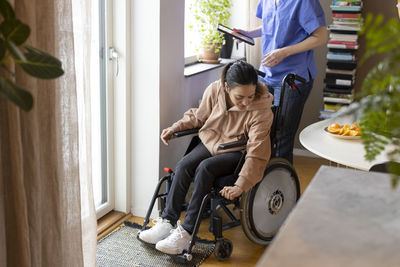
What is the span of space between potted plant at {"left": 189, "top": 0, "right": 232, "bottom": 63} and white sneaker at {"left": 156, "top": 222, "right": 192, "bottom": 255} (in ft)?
5.57

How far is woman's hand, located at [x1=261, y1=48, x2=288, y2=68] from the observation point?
3.02 m

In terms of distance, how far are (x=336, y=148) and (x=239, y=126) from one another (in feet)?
2.21

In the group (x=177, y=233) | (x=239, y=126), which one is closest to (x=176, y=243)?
(x=177, y=233)

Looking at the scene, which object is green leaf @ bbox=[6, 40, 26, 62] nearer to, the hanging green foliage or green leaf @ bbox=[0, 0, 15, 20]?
green leaf @ bbox=[0, 0, 15, 20]

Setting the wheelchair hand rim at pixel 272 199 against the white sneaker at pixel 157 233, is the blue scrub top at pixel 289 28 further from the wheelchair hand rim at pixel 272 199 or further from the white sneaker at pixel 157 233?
the white sneaker at pixel 157 233

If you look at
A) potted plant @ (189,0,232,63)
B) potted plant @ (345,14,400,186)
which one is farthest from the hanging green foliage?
potted plant @ (345,14,400,186)

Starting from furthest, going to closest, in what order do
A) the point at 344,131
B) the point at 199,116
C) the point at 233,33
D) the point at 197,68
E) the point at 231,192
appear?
1. the point at 197,68
2. the point at 233,33
3. the point at 199,116
4. the point at 231,192
5. the point at 344,131

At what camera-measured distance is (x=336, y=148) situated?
2.27 m

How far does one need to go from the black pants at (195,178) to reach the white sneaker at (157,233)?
0.04 meters

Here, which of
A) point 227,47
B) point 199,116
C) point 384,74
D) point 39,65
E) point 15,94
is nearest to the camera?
point 384,74

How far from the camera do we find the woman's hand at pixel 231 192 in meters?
2.56

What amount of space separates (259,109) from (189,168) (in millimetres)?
469

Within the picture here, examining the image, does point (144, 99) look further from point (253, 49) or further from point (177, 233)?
point (253, 49)

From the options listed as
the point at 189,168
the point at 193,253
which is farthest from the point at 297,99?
the point at 193,253
